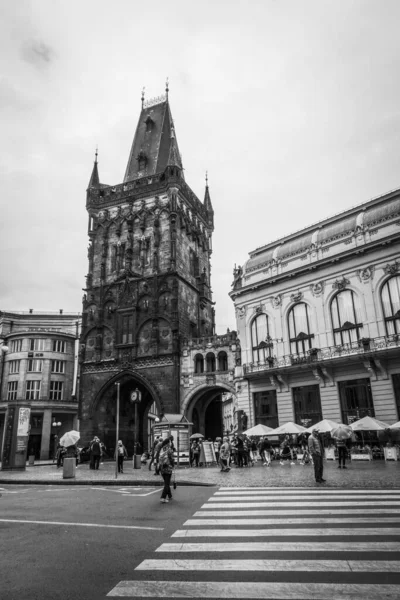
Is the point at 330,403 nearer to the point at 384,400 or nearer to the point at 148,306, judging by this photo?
the point at 384,400

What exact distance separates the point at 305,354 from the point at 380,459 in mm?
8444

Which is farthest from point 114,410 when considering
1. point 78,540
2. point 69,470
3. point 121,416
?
point 78,540

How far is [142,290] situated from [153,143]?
2126 cm

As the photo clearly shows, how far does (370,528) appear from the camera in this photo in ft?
26.1

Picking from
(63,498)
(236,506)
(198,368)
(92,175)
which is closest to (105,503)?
(63,498)

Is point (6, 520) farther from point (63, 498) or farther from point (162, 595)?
point (162, 595)

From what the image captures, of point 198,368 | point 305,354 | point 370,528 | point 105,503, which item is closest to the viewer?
point 370,528

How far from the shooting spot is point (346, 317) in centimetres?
3123

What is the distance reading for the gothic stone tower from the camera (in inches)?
1788

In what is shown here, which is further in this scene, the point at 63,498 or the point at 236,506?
the point at 63,498

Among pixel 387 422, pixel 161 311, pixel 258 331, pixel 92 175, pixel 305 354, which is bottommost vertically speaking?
pixel 387 422

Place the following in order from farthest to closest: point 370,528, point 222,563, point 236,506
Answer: point 236,506 < point 370,528 < point 222,563

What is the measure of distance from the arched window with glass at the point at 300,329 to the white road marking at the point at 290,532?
81.8 feet

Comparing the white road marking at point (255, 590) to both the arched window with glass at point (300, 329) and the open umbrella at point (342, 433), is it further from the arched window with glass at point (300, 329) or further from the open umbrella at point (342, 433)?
the arched window with glass at point (300, 329)
